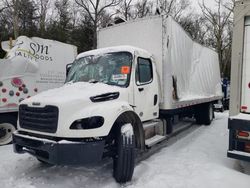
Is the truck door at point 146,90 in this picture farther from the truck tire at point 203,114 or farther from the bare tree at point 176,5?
the bare tree at point 176,5

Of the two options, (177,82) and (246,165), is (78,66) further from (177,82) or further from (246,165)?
(246,165)

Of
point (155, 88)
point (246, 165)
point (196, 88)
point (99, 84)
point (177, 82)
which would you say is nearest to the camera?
point (99, 84)

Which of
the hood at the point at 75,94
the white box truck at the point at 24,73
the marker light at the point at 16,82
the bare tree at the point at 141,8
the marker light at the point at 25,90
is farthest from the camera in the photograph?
the bare tree at the point at 141,8

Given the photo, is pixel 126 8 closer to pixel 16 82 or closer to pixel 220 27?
pixel 220 27

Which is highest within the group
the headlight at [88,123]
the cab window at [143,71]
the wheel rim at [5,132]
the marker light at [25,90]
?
the cab window at [143,71]

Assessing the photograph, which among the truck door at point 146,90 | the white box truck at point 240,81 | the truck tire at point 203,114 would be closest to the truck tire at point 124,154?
the truck door at point 146,90

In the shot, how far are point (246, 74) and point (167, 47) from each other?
205 centimetres

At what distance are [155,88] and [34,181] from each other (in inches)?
128

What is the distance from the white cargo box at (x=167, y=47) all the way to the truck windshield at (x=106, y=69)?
1.21 meters

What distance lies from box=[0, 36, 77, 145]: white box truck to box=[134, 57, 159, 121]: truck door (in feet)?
12.2

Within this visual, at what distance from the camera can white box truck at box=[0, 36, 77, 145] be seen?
7.41 metres

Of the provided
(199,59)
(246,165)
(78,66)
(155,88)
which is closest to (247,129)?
(246,165)

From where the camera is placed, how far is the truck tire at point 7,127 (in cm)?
742

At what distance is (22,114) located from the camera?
15.9ft
